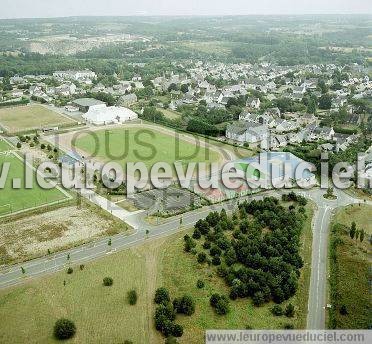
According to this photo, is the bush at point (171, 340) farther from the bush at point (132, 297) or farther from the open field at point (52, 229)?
the open field at point (52, 229)

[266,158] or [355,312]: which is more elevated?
[266,158]

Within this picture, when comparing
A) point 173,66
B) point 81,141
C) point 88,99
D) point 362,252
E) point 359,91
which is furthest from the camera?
point 173,66

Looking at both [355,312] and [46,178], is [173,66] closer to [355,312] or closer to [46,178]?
[46,178]

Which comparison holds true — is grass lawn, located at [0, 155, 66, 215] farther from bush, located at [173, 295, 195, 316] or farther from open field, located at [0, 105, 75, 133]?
open field, located at [0, 105, 75, 133]

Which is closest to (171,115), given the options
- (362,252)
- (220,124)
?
(220,124)

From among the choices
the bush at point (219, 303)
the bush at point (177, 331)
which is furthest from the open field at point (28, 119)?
the bush at point (177, 331)

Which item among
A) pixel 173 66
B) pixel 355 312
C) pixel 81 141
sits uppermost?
pixel 173 66

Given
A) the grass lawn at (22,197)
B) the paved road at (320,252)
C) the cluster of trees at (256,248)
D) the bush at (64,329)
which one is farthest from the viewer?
the grass lawn at (22,197)
